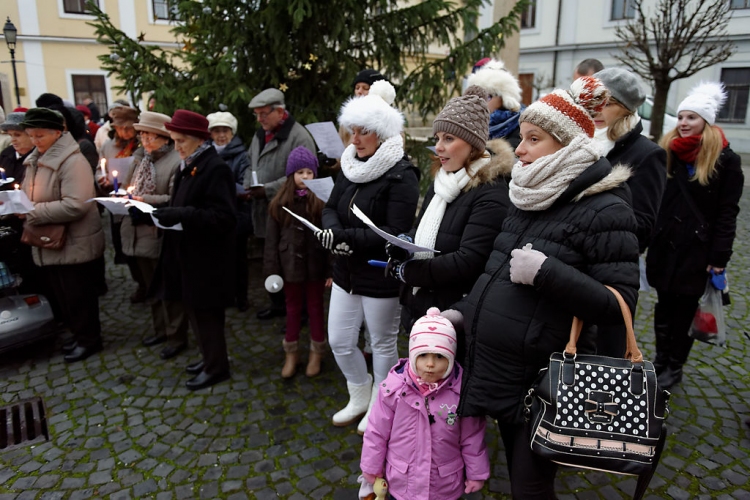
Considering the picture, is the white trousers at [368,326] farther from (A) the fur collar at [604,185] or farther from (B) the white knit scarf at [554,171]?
(A) the fur collar at [604,185]

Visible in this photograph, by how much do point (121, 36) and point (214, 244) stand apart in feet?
10.7

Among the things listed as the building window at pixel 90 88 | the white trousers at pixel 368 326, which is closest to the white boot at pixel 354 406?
the white trousers at pixel 368 326

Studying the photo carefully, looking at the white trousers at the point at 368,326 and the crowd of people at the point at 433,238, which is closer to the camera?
the crowd of people at the point at 433,238

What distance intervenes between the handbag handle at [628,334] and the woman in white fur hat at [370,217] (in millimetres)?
1440

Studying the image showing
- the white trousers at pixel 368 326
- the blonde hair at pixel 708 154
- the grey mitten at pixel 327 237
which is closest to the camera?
the grey mitten at pixel 327 237

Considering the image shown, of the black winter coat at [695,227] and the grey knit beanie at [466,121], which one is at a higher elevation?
the grey knit beanie at [466,121]

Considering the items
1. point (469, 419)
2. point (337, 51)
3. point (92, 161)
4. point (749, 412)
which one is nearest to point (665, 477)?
point (749, 412)

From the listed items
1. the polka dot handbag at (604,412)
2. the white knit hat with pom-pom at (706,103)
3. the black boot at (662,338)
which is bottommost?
the black boot at (662,338)

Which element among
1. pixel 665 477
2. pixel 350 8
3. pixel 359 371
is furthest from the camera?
pixel 350 8

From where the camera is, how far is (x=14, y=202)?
4055 mm

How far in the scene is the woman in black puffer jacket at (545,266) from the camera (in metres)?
1.88

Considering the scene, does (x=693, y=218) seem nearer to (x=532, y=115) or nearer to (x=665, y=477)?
(x=665, y=477)

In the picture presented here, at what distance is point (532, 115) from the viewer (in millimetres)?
2041

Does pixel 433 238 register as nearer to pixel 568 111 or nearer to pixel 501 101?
pixel 568 111
